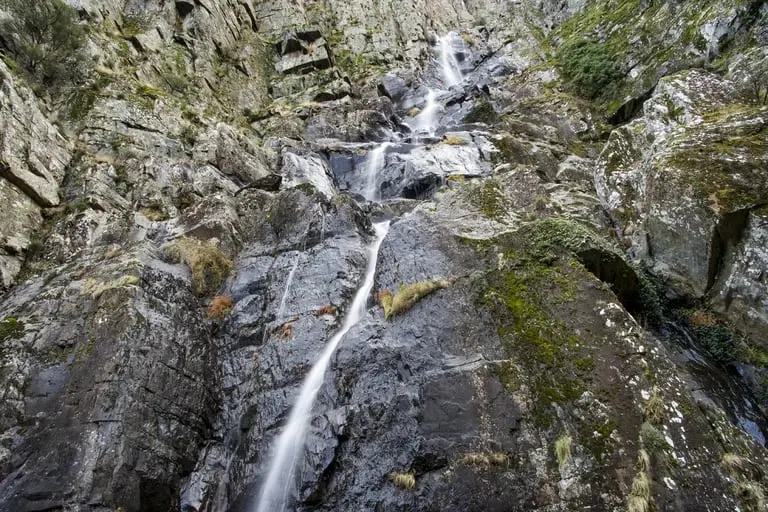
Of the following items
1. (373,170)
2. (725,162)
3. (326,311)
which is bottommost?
(326,311)

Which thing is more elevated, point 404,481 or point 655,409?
point 655,409

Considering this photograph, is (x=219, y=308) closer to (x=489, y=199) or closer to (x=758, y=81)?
(x=489, y=199)

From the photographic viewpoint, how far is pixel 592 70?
26.1m

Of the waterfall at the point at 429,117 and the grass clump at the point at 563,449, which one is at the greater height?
the waterfall at the point at 429,117

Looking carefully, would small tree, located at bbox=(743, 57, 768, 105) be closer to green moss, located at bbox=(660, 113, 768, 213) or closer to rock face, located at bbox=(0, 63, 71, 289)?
green moss, located at bbox=(660, 113, 768, 213)

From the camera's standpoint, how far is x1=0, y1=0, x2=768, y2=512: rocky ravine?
629 cm

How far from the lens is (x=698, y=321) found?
9.56 meters

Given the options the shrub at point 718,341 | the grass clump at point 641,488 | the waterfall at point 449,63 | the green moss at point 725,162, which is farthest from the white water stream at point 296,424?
the waterfall at point 449,63

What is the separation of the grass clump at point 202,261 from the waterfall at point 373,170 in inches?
390

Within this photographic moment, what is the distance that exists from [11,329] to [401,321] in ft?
28.5

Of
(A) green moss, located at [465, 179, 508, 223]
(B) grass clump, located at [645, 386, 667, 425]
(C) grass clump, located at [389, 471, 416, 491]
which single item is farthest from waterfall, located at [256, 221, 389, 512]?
(B) grass clump, located at [645, 386, 667, 425]

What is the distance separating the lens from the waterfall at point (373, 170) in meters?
21.7

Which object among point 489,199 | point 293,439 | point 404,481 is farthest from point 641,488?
point 489,199

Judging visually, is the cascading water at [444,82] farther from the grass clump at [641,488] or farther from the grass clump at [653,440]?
the grass clump at [641,488]
